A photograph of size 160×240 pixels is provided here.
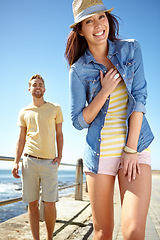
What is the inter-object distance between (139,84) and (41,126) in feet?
6.20

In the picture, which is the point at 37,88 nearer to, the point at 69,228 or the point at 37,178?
the point at 37,178

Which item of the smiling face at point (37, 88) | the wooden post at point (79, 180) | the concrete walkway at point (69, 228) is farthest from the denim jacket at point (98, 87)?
the wooden post at point (79, 180)

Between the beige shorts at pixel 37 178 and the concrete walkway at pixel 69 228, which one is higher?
the beige shorts at pixel 37 178

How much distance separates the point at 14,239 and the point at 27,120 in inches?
60.9

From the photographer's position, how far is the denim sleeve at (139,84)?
5.89 ft

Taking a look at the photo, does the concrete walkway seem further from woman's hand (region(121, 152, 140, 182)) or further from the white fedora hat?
the white fedora hat

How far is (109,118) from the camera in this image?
185 cm

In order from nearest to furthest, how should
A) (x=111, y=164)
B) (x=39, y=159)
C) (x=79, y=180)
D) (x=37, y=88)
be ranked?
(x=111, y=164), (x=39, y=159), (x=37, y=88), (x=79, y=180)

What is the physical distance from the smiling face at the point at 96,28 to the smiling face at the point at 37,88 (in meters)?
1.84

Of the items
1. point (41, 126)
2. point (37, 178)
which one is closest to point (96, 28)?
point (41, 126)

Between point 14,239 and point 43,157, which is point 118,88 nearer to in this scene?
point 43,157

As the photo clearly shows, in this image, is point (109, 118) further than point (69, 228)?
No

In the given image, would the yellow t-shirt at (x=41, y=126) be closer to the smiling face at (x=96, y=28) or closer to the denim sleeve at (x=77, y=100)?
the denim sleeve at (x=77, y=100)

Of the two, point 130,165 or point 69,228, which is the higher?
point 130,165
